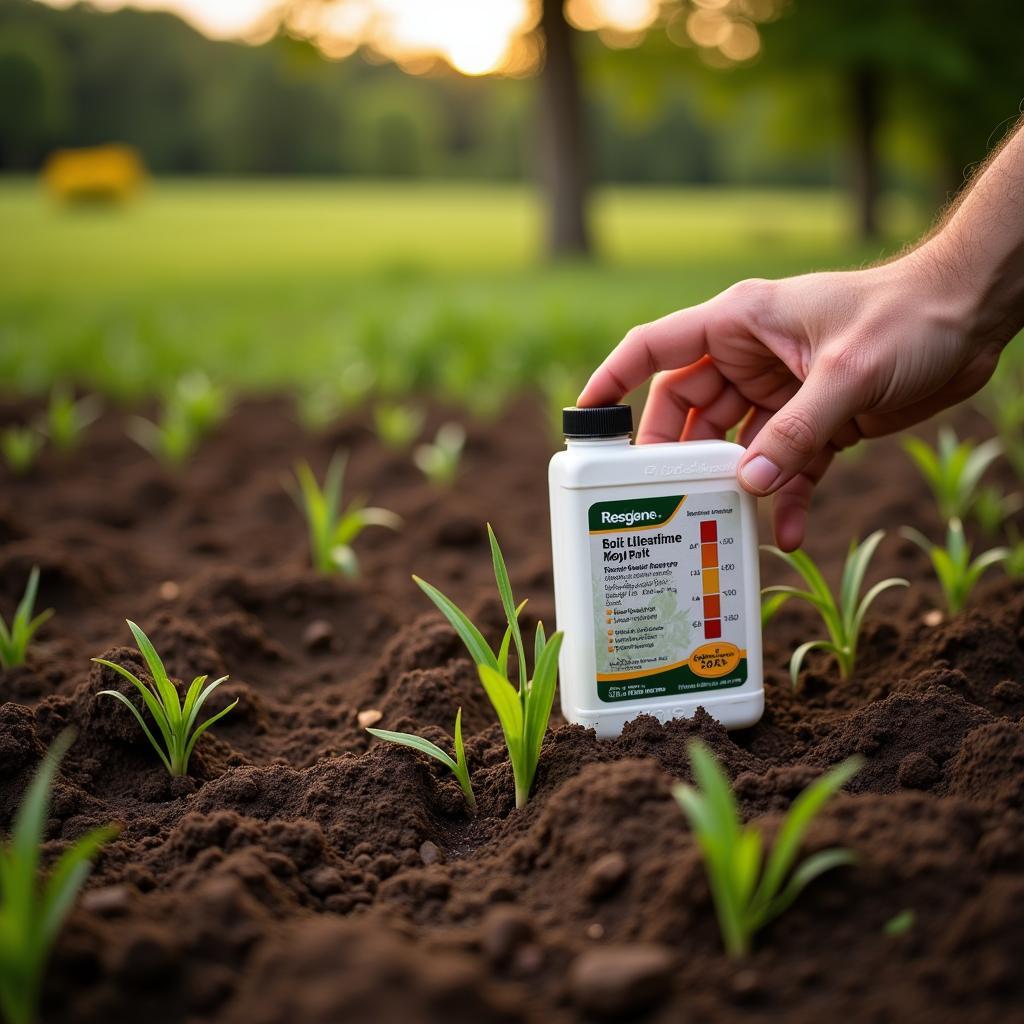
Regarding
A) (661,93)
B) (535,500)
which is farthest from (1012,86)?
(535,500)

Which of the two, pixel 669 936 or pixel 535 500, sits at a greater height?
pixel 669 936

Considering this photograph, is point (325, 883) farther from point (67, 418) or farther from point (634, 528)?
point (67, 418)

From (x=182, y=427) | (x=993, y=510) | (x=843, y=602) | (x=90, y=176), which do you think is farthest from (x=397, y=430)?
(x=90, y=176)

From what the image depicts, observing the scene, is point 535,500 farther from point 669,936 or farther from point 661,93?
point 661,93

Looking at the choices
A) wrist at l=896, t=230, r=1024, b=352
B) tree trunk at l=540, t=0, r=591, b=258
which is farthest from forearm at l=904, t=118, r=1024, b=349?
tree trunk at l=540, t=0, r=591, b=258

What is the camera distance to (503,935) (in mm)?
1182

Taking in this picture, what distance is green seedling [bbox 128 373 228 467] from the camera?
4082 mm

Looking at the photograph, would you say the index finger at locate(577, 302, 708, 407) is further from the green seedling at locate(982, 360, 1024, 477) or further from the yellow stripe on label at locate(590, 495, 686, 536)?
the green seedling at locate(982, 360, 1024, 477)

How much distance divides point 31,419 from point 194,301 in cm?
606

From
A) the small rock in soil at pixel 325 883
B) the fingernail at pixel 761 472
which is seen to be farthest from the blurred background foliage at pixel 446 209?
the small rock in soil at pixel 325 883

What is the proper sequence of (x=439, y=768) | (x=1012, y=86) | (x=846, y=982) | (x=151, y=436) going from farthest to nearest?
(x=1012, y=86)
(x=151, y=436)
(x=439, y=768)
(x=846, y=982)

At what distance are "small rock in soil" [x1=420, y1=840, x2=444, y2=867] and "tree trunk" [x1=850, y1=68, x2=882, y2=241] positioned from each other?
17.3 m

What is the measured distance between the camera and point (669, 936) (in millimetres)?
1178

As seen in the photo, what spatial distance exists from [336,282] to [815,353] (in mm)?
10992
